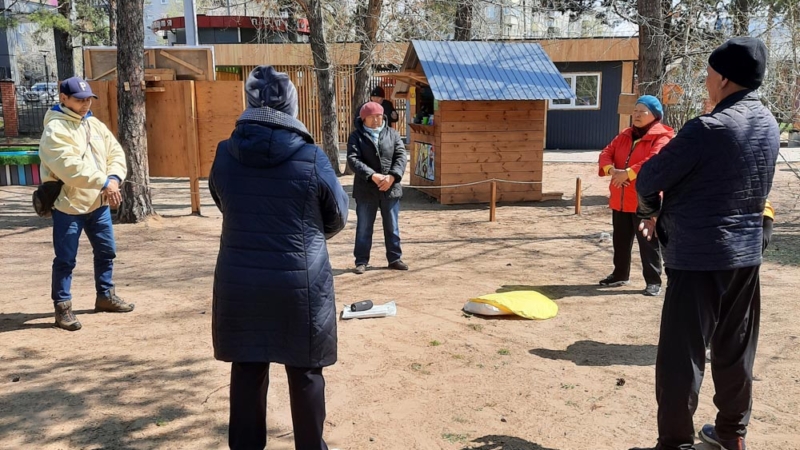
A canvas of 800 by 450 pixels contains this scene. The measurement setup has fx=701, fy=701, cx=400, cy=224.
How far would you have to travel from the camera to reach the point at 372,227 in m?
7.15

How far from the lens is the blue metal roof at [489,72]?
35.5 feet

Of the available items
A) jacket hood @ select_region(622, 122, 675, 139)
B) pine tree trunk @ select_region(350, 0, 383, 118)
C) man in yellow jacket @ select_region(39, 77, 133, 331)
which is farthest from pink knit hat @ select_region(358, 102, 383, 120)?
pine tree trunk @ select_region(350, 0, 383, 118)

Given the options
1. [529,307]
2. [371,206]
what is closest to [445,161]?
[371,206]

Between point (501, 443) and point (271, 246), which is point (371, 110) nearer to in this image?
point (501, 443)

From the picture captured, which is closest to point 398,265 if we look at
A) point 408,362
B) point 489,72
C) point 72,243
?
point 408,362

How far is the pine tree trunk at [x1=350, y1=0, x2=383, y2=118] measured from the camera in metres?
14.3

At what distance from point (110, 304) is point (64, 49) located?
2005 centimetres

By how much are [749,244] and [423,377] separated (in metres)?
2.14

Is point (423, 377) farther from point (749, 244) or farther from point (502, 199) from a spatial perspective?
point (502, 199)

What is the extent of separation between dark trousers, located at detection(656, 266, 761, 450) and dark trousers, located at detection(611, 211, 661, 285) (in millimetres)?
2919

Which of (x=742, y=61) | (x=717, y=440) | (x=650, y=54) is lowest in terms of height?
(x=717, y=440)

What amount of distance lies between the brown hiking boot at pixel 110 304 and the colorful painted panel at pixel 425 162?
21.6 feet

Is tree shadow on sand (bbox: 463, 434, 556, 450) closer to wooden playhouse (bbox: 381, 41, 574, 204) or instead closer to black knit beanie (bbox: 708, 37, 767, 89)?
black knit beanie (bbox: 708, 37, 767, 89)

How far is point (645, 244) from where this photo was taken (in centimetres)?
620
